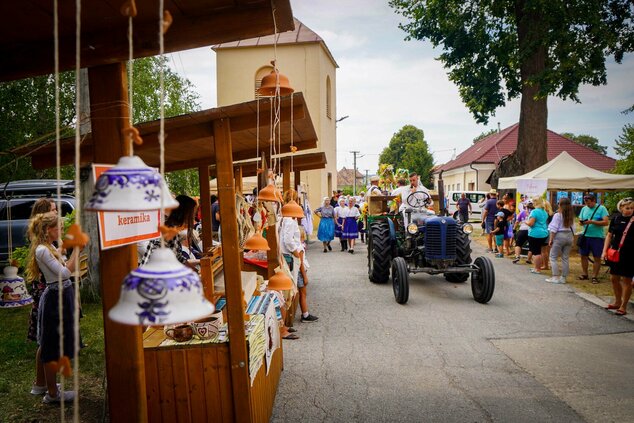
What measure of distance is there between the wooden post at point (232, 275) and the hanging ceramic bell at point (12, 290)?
262 cm

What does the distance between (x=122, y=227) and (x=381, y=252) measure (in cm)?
695

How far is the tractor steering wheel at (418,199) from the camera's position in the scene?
29.2 feet

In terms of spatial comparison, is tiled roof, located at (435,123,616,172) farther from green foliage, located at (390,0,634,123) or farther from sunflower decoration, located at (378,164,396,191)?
sunflower decoration, located at (378,164,396,191)

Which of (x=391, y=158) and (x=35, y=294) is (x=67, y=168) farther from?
(x=391, y=158)

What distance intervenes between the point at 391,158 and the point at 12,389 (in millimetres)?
55467

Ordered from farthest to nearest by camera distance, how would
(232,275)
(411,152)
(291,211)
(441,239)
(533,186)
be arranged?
(411,152)
(533,186)
(441,239)
(291,211)
(232,275)

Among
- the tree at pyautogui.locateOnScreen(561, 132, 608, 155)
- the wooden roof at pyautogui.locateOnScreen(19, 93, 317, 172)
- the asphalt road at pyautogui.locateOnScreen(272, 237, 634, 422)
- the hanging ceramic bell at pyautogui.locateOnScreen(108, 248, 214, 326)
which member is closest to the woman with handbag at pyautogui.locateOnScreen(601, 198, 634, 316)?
the asphalt road at pyautogui.locateOnScreen(272, 237, 634, 422)

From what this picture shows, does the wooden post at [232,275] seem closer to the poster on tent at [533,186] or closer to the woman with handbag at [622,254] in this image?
the woman with handbag at [622,254]

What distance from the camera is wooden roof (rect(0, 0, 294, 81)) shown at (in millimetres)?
2234

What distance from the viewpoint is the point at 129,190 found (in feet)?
4.92

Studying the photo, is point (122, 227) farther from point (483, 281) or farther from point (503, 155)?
point (503, 155)

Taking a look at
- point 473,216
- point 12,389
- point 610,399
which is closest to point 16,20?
point 12,389

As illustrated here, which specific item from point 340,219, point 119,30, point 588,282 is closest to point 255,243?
point 119,30

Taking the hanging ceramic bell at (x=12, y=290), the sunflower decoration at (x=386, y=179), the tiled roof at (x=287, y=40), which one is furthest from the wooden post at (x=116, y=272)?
the tiled roof at (x=287, y=40)
